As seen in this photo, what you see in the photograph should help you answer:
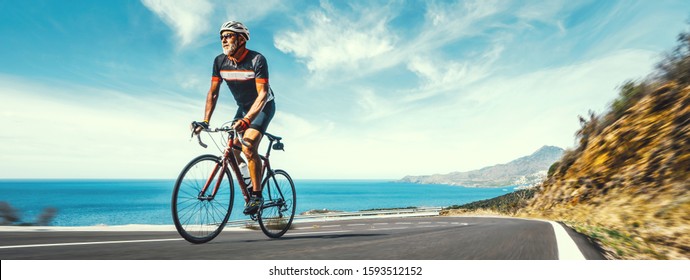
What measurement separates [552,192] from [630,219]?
15439 millimetres

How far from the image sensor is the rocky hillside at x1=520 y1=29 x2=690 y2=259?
136 inches

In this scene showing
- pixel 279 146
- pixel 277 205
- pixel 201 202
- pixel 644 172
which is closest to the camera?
pixel 201 202

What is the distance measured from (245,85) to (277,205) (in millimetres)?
1880

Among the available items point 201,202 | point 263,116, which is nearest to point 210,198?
point 201,202

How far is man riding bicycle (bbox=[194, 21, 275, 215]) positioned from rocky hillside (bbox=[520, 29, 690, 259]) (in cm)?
332

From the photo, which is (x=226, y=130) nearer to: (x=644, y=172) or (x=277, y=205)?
(x=277, y=205)

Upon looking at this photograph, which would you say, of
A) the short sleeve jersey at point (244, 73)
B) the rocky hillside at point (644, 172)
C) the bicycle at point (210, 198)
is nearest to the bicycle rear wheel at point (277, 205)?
the bicycle at point (210, 198)

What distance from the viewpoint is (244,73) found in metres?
3.87

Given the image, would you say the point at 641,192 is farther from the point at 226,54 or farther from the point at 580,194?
the point at 580,194

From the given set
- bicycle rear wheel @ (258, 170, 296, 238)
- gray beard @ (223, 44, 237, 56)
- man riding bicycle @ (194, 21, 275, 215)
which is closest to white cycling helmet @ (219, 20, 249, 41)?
man riding bicycle @ (194, 21, 275, 215)

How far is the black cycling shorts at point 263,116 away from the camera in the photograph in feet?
13.0

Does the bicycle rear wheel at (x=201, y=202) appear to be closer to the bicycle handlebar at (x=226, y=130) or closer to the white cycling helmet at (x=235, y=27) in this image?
the bicycle handlebar at (x=226, y=130)

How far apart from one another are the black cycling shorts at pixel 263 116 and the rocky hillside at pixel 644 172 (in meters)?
3.31

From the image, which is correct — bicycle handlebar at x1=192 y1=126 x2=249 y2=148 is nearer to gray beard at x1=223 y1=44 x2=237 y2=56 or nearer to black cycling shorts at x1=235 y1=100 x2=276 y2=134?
black cycling shorts at x1=235 y1=100 x2=276 y2=134
